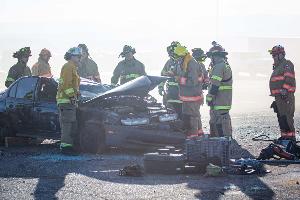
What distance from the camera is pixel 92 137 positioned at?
1145cm

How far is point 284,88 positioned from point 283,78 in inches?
8.5

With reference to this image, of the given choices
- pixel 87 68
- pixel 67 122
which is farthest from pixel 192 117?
pixel 87 68

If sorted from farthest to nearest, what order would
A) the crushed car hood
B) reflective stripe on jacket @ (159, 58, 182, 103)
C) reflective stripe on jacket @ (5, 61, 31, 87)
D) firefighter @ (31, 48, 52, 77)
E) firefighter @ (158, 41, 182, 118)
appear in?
1. firefighter @ (31, 48, 52, 77)
2. reflective stripe on jacket @ (5, 61, 31, 87)
3. reflective stripe on jacket @ (159, 58, 182, 103)
4. firefighter @ (158, 41, 182, 118)
5. the crushed car hood

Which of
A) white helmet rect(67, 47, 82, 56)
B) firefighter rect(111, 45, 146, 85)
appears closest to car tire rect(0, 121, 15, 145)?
white helmet rect(67, 47, 82, 56)

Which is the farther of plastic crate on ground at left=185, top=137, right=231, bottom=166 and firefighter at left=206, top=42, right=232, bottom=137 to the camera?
firefighter at left=206, top=42, right=232, bottom=137

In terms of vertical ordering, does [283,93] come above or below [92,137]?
above

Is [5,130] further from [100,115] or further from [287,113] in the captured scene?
[287,113]

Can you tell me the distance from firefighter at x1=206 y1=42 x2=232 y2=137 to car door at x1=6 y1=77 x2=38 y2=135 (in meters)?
3.66

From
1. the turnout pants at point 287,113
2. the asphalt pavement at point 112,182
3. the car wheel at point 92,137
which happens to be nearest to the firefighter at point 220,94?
the asphalt pavement at point 112,182

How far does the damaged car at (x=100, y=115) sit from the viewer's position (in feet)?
36.6

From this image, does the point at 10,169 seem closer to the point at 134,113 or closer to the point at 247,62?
the point at 134,113

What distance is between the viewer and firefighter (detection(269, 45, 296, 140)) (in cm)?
1225

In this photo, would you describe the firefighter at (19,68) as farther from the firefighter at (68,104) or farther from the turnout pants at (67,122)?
the turnout pants at (67,122)

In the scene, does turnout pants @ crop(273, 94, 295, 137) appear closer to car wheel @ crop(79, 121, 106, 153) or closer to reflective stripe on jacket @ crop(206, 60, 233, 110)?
reflective stripe on jacket @ crop(206, 60, 233, 110)
